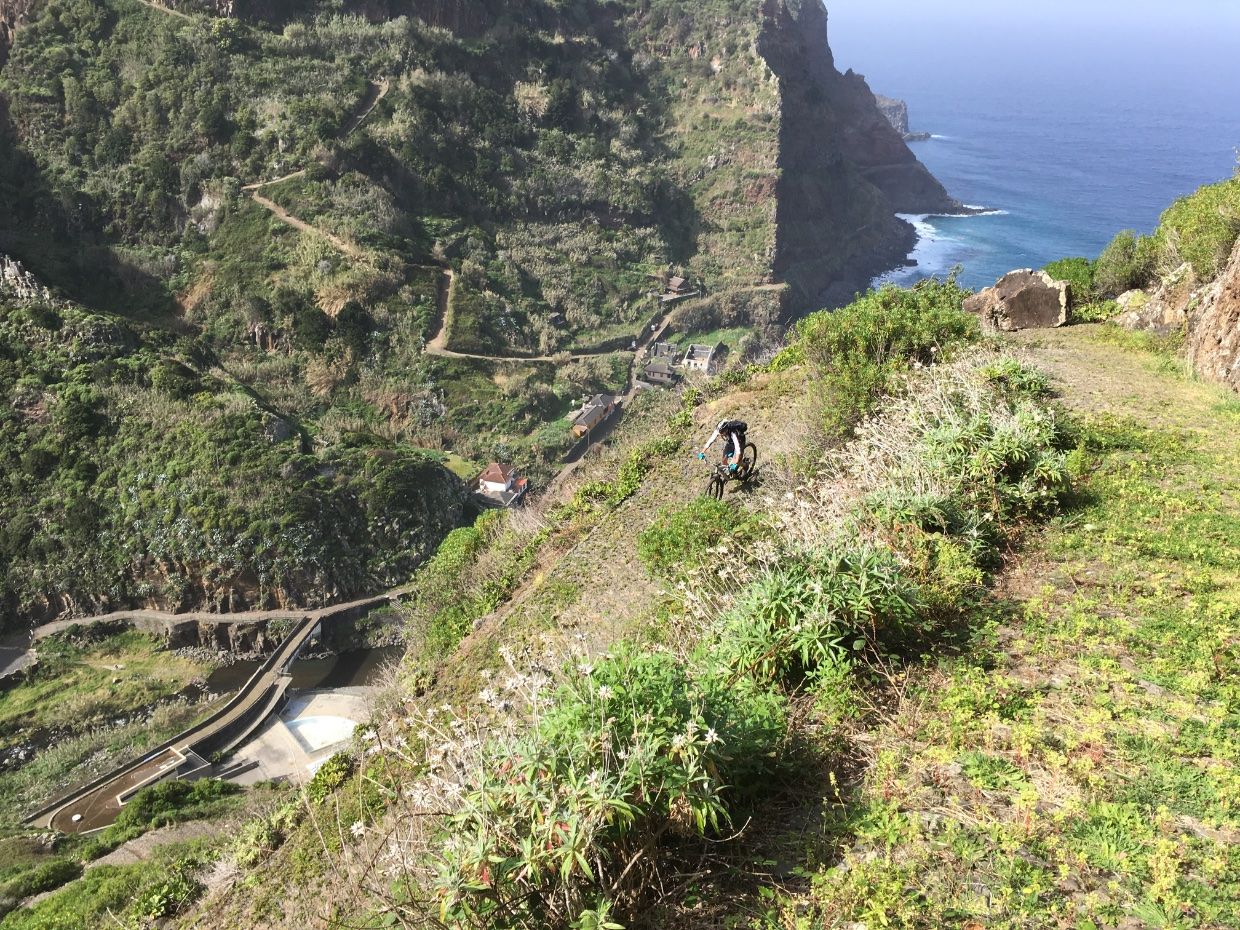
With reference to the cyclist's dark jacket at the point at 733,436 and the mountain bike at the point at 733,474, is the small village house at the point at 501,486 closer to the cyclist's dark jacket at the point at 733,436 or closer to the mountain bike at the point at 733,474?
the mountain bike at the point at 733,474

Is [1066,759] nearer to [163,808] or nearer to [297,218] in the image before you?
[163,808]

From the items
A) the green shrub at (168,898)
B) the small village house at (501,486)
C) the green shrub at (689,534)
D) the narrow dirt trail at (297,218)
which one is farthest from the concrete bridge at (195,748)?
the narrow dirt trail at (297,218)

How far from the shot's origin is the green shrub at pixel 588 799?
9.93 ft

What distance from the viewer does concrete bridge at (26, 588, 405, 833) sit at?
19.4 metres

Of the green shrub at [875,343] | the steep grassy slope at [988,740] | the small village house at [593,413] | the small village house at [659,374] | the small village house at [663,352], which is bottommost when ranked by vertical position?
the small village house at [593,413]

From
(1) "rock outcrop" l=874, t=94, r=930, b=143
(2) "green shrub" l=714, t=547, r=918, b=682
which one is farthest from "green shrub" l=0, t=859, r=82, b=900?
(1) "rock outcrop" l=874, t=94, r=930, b=143

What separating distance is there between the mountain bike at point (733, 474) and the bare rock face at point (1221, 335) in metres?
6.12

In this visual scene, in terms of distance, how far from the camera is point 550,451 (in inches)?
1543

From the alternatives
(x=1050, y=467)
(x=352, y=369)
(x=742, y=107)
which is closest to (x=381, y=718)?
(x=1050, y=467)

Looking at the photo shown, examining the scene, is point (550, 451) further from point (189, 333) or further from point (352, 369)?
point (189, 333)

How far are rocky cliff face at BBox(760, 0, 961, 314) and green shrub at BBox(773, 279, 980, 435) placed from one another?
5508cm

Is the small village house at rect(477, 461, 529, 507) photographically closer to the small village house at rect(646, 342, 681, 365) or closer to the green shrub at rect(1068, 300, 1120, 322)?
the small village house at rect(646, 342, 681, 365)

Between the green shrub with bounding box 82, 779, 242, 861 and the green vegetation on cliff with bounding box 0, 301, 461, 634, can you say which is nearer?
the green shrub with bounding box 82, 779, 242, 861

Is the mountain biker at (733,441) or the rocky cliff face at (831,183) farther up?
the rocky cliff face at (831,183)
